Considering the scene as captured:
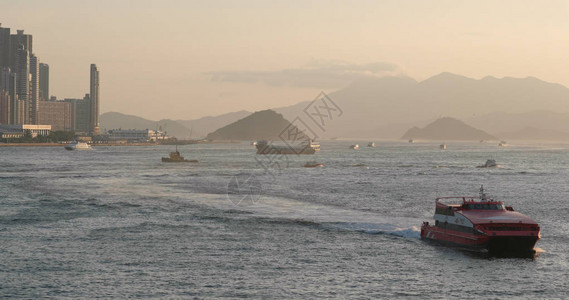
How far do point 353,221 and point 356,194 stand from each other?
33135 mm

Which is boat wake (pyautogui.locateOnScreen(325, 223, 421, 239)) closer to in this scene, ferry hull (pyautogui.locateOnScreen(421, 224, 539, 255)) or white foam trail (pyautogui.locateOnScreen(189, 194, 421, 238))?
white foam trail (pyautogui.locateOnScreen(189, 194, 421, 238))

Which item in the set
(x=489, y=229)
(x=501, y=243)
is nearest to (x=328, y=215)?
(x=489, y=229)

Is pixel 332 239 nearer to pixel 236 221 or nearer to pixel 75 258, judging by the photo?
pixel 236 221

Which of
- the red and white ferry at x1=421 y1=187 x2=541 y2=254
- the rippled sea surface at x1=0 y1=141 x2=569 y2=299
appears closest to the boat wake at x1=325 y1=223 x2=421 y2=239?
the rippled sea surface at x1=0 y1=141 x2=569 y2=299

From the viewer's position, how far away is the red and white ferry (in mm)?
51625

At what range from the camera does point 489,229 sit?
2051 inches

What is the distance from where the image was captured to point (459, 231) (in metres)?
55.4

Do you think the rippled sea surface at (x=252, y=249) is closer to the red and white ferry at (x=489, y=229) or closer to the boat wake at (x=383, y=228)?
the boat wake at (x=383, y=228)

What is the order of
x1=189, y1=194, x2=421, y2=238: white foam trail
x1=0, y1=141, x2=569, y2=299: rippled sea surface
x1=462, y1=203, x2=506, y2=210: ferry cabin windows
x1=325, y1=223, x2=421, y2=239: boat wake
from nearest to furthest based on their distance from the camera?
x1=0, y1=141, x2=569, y2=299: rippled sea surface
x1=462, y1=203, x2=506, y2=210: ferry cabin windows
x1=325, y1=223, x2=421, y2=239: boat wake
x1=189, y1=194, x2=421, y2=238: white foam trail

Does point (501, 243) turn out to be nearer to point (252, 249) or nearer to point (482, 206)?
point (482, 206)

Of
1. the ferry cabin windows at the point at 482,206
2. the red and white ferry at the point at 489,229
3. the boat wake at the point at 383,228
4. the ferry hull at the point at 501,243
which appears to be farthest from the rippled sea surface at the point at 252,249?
the ferry cabin windows at the point at 482,206

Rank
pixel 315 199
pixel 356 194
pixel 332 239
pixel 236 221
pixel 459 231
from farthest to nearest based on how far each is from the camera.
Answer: pixel 356 194
pixel 315 199
pixel 236 221
pixel 332 239
pixel 459 231

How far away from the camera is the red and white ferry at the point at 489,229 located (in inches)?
2032

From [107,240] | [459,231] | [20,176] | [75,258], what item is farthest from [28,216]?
[20,176]
